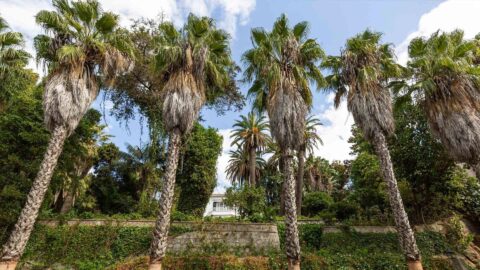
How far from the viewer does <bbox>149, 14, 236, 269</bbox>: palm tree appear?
10758 mm

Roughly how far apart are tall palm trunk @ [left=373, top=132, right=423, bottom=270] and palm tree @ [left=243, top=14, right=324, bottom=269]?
3.20 metres

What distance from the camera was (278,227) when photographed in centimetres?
1603

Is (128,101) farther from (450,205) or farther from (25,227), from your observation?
(450,205)

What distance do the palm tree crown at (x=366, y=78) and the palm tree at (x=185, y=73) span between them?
5.22 m

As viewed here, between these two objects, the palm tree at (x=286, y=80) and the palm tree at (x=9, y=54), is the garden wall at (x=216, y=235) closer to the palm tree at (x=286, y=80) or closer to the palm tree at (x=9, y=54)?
the palm tree at (x=286, y=80)

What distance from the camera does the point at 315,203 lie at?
1022 inches

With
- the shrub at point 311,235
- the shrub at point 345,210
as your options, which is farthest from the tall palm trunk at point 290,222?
the shrub at point 345,210

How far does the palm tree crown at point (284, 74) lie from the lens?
11391mm

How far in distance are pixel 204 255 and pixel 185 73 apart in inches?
317

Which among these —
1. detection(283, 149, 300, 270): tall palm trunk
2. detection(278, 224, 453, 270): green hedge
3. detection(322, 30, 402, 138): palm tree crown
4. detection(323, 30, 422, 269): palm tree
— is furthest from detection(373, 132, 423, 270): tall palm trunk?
detection(283, 149, 300, 270): tall palm trunk

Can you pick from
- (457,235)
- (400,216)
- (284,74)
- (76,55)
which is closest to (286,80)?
(284,74)

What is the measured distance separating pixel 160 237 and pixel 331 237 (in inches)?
381

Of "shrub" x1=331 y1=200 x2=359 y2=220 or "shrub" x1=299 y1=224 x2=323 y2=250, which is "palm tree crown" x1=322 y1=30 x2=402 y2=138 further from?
"shrub" x1=331 y1=200 x2=359 y2=220

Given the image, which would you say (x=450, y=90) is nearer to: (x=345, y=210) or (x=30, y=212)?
(x=345, y=210)
